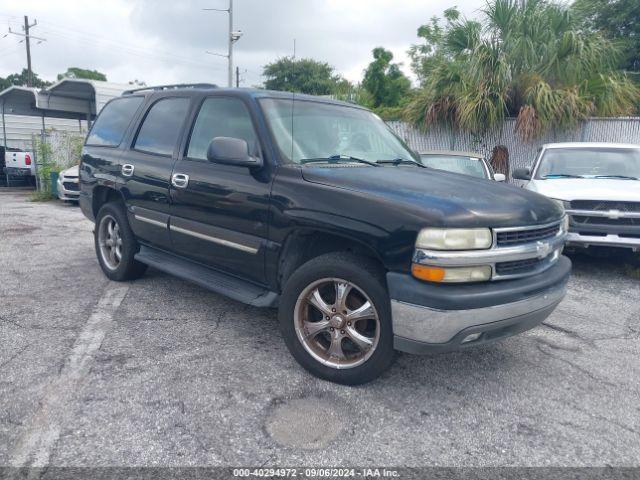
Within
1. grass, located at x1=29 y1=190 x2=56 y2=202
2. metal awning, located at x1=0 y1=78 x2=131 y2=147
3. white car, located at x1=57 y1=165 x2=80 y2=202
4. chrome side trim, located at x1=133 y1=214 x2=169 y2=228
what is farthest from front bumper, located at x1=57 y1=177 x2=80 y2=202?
chrome side trim, located at x1=133 y1=214 x2=169 y2=228

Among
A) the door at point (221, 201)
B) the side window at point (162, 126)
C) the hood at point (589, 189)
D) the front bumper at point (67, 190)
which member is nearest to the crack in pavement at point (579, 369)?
the door at point (221, 201)

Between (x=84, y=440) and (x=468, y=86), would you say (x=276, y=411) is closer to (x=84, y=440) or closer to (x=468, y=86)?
(x=84, y=440)

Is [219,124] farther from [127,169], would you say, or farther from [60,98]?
[60,98]

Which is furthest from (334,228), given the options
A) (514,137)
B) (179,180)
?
(514,137)

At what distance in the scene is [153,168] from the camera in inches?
174

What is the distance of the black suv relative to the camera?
9.08 feet

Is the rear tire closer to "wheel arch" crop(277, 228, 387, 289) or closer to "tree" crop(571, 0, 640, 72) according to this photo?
"wheel arch" crop(277, 228, 387, 289)

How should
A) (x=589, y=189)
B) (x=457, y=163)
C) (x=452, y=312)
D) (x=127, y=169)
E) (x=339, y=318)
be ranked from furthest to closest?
(x=457, y=163) < (x=589, y=189) < (x=127, y=169) < (x=339, y=318) < (x=452, y=312)

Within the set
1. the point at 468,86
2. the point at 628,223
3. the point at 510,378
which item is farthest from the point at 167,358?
the point at 468,86

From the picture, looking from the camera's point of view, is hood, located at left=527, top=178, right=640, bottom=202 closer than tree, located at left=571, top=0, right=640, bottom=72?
Yes

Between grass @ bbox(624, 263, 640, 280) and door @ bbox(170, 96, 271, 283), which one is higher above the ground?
door @ bbox(170, 96, 271, 283)

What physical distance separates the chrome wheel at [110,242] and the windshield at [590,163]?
5.54 metres

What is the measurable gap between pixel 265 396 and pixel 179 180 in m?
1.94

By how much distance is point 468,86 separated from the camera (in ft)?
38.6
